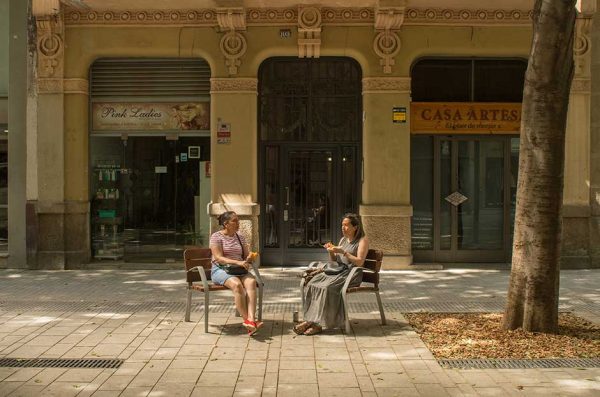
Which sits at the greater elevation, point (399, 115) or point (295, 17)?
point (295, 17)

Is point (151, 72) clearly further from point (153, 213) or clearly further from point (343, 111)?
point (343, 111)

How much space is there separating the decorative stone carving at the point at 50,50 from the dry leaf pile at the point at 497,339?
8.40 meters

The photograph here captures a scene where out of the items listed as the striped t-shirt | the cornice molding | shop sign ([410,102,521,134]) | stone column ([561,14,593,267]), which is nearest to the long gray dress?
the striped t-shirt

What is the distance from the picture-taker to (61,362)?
6312 millimetres

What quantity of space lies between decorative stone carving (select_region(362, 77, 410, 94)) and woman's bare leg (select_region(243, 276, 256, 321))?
6.02 metres

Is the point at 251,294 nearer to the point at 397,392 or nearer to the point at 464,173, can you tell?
the point at 397,392

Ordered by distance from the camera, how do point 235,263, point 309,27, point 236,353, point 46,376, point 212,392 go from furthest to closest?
point 309,27 < point 235,263 < point 236,353 < point 46,376 < point 212,392

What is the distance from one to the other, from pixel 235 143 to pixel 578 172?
6.39m

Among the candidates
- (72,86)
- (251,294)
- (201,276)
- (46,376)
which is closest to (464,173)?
(251,294)

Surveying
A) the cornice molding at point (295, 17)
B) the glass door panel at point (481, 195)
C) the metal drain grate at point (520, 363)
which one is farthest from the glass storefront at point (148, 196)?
the metal drain grate at point (520, 363)

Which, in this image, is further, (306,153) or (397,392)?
(306,153)

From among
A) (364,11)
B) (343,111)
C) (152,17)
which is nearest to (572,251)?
(343,111)

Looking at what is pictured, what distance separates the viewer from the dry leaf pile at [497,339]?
21.3ft

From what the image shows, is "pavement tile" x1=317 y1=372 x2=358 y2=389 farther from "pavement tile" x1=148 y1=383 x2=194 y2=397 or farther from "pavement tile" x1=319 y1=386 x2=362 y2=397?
"pavement tile" x1=148 y1=383 x2=194 y2=397
